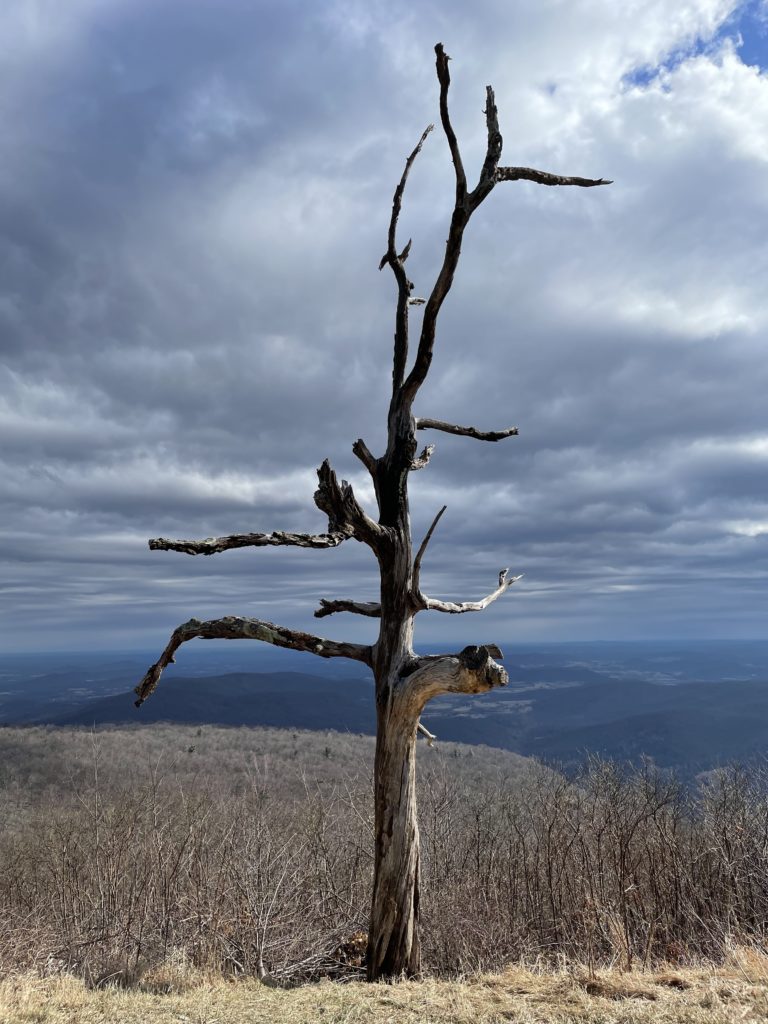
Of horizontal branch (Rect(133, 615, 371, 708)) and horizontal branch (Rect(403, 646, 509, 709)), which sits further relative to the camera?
horizontal branch (Rect(133, 615, 371, 708))

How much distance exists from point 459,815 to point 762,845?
17.2 metres

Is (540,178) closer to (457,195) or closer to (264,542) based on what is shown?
(457,195)

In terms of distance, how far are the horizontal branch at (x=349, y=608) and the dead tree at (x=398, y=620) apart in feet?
0.04

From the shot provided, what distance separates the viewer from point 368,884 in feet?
76.5

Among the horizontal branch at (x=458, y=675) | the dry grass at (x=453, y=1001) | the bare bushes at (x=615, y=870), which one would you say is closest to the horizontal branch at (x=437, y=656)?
the horizontal branch at (x=458, y=675)

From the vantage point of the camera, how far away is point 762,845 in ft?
70.8

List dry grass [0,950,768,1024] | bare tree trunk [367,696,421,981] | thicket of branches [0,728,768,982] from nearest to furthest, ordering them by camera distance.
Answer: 1. dry grass [0,950,768,1024]
2. bare tree trunk [367,696,421,981]
3. thicket of branches [0,728,768,982]

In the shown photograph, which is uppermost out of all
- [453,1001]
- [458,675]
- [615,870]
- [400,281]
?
[400,281]

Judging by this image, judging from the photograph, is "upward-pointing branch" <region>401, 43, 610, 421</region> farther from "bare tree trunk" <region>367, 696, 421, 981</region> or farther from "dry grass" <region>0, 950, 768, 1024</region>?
"dry grass" <region>0, 950, 768, 1024</region>

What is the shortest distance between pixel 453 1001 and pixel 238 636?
440 centimetres

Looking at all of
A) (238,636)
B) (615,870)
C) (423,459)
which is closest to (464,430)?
(423,459)

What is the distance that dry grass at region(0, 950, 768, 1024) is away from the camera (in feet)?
19.0

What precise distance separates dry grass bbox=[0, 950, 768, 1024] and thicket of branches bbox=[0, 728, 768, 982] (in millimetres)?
1180

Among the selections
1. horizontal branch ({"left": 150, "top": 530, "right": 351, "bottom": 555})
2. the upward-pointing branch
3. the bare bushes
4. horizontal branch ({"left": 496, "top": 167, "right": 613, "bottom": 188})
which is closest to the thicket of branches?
the bare bushes
